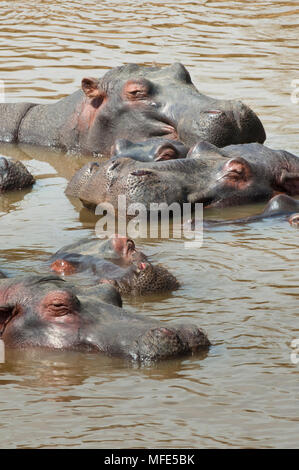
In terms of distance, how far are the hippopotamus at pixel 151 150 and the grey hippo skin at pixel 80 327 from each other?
4.15 m

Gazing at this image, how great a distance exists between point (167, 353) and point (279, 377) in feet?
1.86

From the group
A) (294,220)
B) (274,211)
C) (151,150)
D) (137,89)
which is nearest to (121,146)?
(151,150)

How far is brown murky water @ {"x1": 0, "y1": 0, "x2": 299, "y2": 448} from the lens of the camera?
16.5 ft

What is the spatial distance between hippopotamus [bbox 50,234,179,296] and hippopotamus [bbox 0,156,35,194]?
10.4ft

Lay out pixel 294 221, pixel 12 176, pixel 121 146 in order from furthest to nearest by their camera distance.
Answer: pixel 12 176, pixel 121 146, pixel 294 221

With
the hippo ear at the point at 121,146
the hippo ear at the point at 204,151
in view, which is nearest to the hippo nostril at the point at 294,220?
the hippo ear at the point at 204,151

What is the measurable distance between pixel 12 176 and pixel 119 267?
380 cm

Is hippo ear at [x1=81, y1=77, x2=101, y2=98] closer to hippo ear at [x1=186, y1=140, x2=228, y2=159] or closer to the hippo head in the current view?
the hippo head

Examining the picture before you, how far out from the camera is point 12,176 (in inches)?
422

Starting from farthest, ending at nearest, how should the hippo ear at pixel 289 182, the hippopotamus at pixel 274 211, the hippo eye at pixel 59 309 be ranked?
the hippo ear at pixel 289 182 → the hippopotamus at pixel 274 211 → the hippo eye at pixel 59 309

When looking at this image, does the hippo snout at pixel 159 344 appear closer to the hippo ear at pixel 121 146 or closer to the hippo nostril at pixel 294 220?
the hippo nostril at pixel 294 220

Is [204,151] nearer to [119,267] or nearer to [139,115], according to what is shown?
[139,115]

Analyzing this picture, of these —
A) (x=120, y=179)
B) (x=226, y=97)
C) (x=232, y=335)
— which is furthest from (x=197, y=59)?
(x=232, y=335)

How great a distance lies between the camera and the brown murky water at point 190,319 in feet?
16.5
